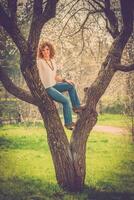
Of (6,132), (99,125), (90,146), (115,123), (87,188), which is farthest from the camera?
(99,125)

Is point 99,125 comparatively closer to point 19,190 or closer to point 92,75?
point 92,75

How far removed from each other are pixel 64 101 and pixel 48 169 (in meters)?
3.02

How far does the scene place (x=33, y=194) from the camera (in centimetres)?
781

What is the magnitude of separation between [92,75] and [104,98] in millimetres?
1452

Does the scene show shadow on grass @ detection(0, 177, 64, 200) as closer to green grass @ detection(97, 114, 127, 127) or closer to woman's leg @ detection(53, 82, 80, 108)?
woman's leg @ detection(53, 82, 80, 108)

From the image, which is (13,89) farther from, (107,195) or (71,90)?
(107,195)

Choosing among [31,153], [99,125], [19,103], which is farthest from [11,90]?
[99,125]

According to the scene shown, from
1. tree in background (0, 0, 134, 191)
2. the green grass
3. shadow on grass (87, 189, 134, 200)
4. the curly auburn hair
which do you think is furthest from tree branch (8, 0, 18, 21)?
the green grass

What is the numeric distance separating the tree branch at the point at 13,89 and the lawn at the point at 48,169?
6.02 feet

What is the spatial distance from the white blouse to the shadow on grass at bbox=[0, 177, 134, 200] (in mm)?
2078

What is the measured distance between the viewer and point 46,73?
7.54m

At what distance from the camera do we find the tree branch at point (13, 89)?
7539 mm

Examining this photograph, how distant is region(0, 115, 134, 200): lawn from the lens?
7.92m

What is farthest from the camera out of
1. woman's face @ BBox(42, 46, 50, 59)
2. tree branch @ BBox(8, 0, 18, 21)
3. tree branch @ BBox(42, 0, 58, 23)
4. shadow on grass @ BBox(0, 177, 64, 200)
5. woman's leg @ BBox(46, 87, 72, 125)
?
shadow on grass @ BBox(0, 177, 64, 200)
